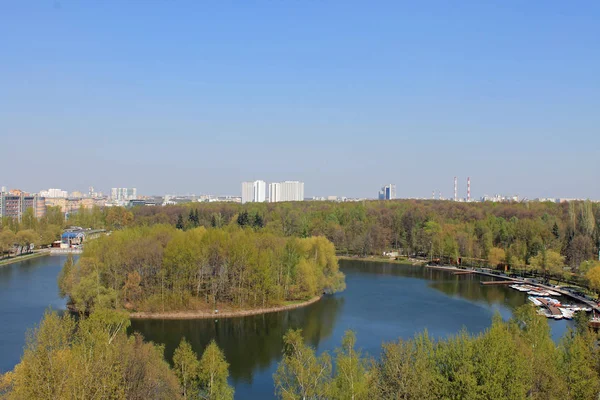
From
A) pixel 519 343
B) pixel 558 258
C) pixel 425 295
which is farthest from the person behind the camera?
pixel 558 258

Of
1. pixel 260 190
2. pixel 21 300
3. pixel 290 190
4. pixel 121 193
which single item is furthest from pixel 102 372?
pixel 121 193

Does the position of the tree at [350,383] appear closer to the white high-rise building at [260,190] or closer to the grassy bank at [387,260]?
the grassy bank at [387,260]

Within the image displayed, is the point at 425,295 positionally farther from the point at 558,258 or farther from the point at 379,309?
the point at 558,258

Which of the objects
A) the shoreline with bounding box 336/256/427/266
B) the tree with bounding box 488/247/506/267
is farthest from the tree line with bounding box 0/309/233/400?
the shoreline with bounding box 336/256/427/266

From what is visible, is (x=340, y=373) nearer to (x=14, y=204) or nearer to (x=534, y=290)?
(x=534, y=290)

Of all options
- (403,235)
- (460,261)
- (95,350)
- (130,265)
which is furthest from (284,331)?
(403,235)

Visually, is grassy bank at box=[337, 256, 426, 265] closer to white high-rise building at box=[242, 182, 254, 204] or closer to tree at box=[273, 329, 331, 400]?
tree at box=[273, 329, 331, 400]

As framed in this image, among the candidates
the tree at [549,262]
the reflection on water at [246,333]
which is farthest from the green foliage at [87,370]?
the tree at [549,262]
